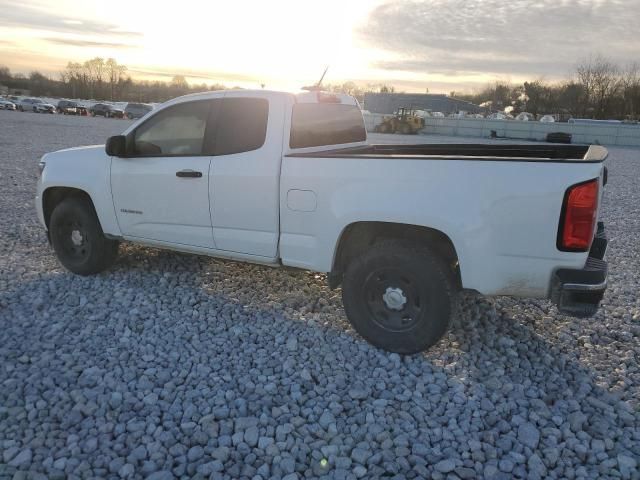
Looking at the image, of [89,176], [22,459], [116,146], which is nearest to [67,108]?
[89,176]

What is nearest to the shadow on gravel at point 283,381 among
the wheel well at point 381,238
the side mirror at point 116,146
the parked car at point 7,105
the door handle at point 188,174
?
the wheel well at point 381,238

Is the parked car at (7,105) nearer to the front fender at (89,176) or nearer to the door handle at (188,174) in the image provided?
the front fender at (89,176)

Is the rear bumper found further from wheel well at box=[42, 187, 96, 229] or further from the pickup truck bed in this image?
wheel well at box=[42, 187, 96, 229]

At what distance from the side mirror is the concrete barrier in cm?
4089

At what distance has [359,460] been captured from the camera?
300cm

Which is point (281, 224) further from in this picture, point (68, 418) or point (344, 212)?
point (68, 418)

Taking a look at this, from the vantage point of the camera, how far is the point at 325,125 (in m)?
5.00

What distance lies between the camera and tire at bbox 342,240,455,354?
13.0 ft

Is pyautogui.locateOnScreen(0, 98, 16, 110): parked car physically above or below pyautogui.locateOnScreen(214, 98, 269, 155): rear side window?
above

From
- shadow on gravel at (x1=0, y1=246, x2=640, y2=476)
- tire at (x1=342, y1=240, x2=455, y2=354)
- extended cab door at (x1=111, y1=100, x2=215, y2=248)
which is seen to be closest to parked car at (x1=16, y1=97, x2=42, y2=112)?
extended cab door at (x1=111, y1=100, x2=215, y2=248)

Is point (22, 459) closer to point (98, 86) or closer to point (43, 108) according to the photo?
point (43, 108)

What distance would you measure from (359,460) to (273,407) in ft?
2.30

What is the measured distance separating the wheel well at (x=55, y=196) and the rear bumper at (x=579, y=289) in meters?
4.53

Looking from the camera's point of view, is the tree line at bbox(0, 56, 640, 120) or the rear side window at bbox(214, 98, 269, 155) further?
the tree line at bbox(0, 56, 640, 120)
